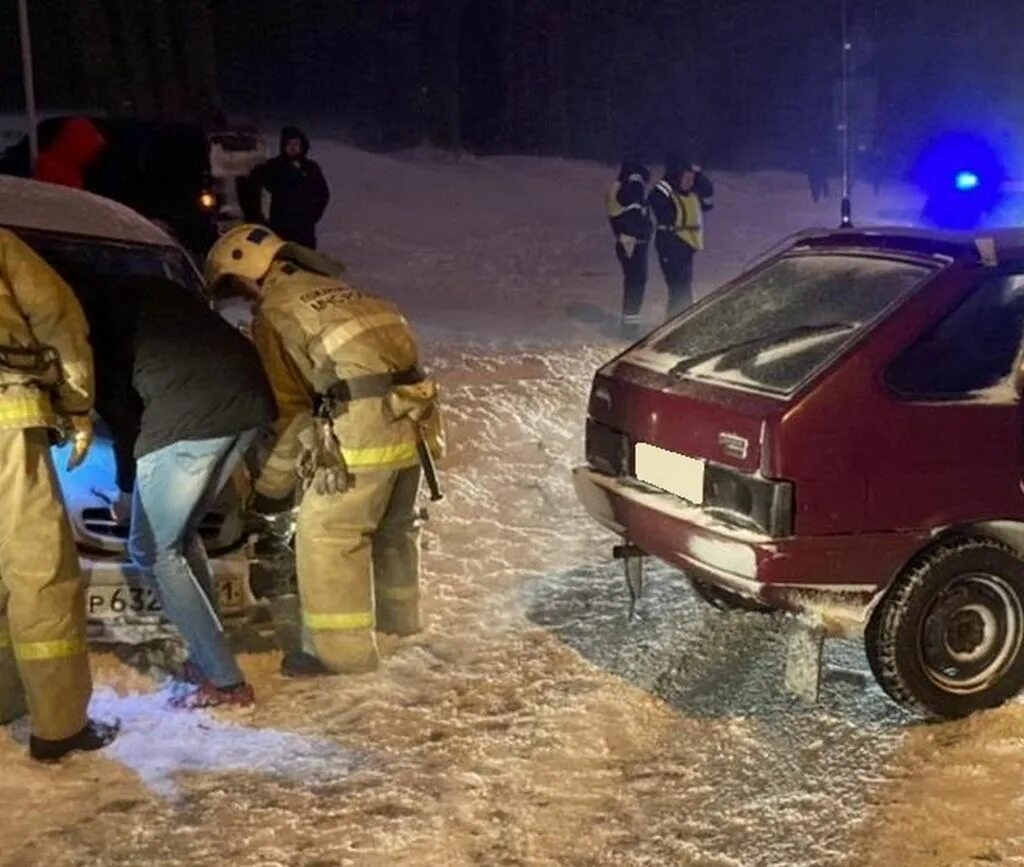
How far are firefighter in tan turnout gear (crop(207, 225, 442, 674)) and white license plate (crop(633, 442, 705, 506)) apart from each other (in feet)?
2.45

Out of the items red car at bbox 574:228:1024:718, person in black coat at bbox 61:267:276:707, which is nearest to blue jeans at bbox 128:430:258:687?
person in black coat at bbox 61:267:276:707

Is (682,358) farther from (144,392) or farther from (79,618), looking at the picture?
(79,618)

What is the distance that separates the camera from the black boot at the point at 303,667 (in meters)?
5.23

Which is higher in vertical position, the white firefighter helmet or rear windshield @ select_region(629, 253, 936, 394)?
the white firefighter helmet

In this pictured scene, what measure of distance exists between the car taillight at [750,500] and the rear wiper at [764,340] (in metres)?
0.49

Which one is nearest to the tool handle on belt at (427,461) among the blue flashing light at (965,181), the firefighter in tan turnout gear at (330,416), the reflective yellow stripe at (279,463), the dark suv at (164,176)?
the firefighter in tan turnout gear at (330,416)

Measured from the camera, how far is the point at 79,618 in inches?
176

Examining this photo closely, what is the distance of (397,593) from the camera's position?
5.61 metres

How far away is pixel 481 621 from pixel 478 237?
46.2ft

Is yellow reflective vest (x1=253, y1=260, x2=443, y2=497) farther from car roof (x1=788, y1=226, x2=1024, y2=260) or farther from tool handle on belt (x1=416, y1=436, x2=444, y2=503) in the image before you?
car roof (x1=788, y1=226, x2=1024, y2=260)

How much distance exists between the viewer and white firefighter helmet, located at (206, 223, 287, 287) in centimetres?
505

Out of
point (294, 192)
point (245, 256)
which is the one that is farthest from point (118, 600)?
point (294, 192)

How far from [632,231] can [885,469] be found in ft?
26.8

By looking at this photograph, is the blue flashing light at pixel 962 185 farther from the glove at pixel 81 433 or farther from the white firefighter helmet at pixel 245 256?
the glove at pixel 81 433
